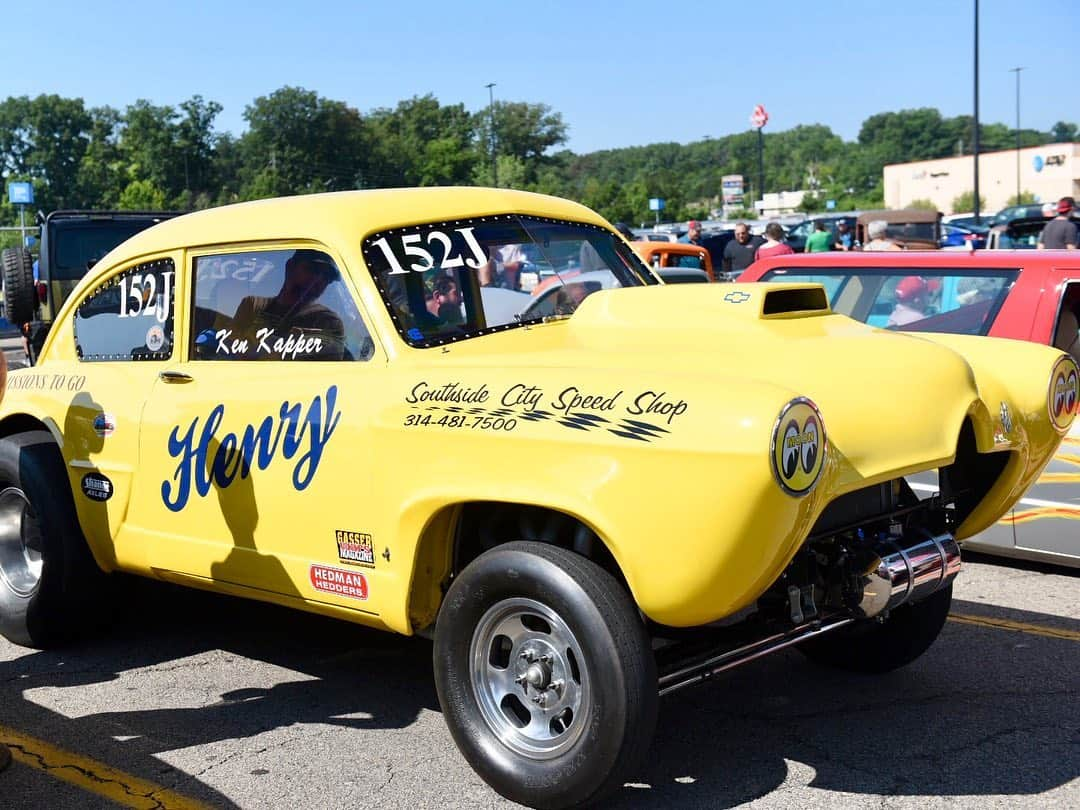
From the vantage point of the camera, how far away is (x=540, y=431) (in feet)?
11.5

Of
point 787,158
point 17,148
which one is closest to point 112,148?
point 17,148

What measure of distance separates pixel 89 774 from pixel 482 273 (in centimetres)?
215

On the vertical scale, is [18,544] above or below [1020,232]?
below

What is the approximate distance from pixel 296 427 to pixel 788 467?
1805 mm

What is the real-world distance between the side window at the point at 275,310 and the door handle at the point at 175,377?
0.38 feet

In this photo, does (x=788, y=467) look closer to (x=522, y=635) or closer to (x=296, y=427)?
(x=522, y=635)

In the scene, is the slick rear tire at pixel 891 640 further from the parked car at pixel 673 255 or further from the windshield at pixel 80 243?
the windshield at pixel 80 243

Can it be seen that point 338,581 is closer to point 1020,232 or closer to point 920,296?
point 920,296

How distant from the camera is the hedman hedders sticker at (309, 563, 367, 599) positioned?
408 centimetres

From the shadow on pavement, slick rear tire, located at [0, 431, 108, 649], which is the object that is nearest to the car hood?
the shadow on pavement

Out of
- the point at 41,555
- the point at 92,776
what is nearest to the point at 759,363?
the point at 92,776

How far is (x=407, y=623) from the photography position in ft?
13.0

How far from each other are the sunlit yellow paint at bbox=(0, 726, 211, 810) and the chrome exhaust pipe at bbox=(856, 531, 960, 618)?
2.10 metres

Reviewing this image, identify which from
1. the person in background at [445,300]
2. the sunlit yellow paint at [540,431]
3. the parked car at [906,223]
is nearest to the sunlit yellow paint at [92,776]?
the sunlit yellow paint at [540,431]
